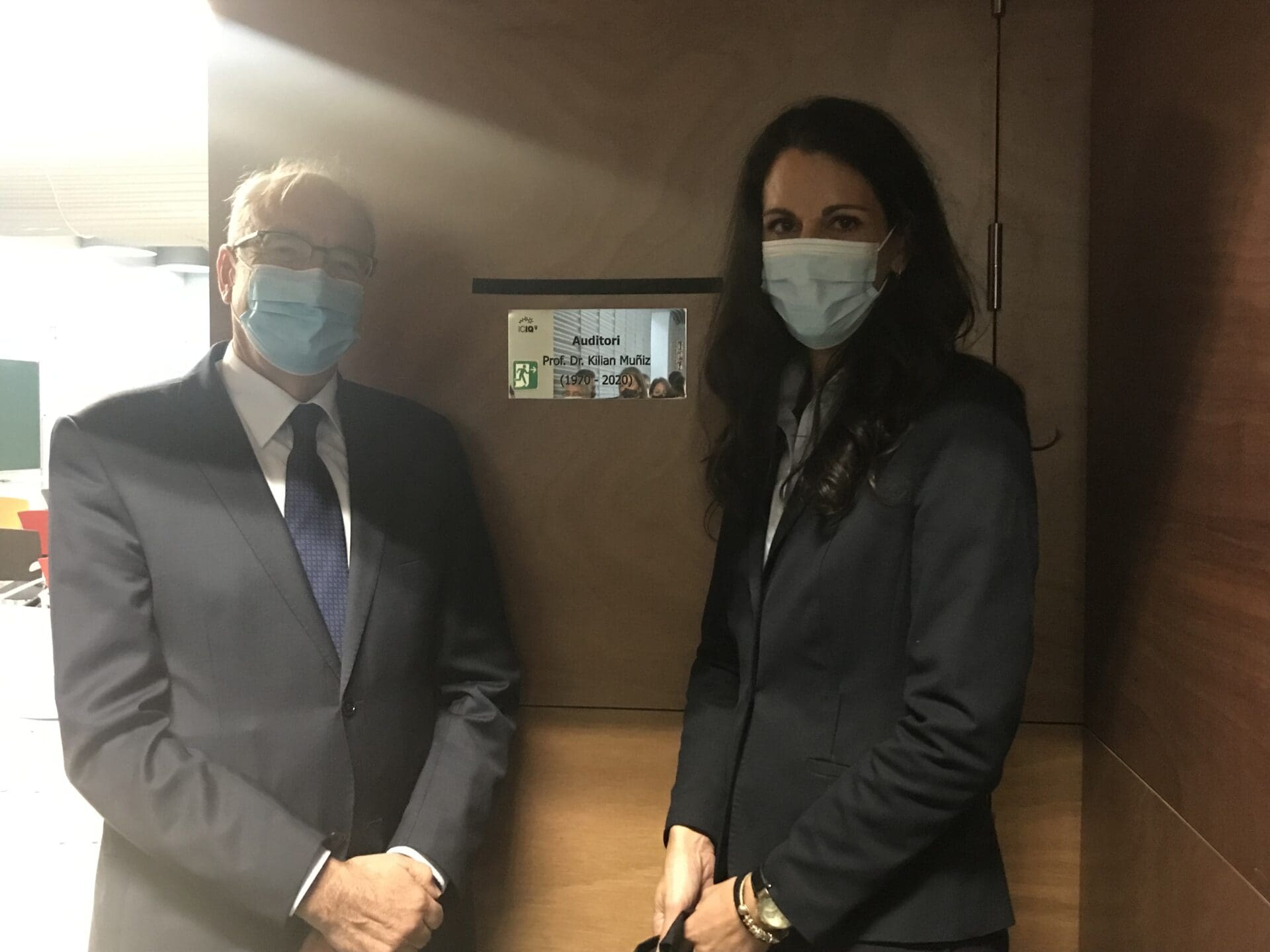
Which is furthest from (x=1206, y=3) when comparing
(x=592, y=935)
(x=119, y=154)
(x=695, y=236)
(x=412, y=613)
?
(x=119, y=154)

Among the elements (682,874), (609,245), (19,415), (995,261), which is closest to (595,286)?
(609,245)

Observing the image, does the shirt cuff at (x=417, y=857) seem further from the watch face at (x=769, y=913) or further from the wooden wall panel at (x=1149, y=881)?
the wooden wall panel at (x=1149, y=881)

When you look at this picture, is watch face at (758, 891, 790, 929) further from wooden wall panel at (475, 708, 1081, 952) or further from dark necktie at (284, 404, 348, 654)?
dark necktie at (284, 404, 348, 654)

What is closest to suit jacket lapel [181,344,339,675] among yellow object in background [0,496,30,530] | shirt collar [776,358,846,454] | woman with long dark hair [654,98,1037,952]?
woman with long dark hair [654,98,1037,952]

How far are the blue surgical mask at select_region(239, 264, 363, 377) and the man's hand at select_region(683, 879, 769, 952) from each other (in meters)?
0.88

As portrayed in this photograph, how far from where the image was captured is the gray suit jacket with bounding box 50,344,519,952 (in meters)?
1.03

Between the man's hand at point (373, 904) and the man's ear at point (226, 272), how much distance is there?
2.71 feet

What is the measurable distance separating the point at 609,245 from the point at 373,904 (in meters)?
1.00

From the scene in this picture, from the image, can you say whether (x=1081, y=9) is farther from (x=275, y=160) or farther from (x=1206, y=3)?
(x=275, y=160)

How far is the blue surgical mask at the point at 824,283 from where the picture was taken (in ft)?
3.33

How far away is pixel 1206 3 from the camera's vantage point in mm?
901

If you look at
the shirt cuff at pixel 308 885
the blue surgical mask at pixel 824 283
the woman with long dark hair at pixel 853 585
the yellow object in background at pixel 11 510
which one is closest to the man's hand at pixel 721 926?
the woman with long dark hair at pixel 853 585

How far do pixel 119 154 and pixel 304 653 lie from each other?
3005mm

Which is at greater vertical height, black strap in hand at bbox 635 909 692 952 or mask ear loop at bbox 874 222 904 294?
mask ear loop at bbox 874 222 904 294
